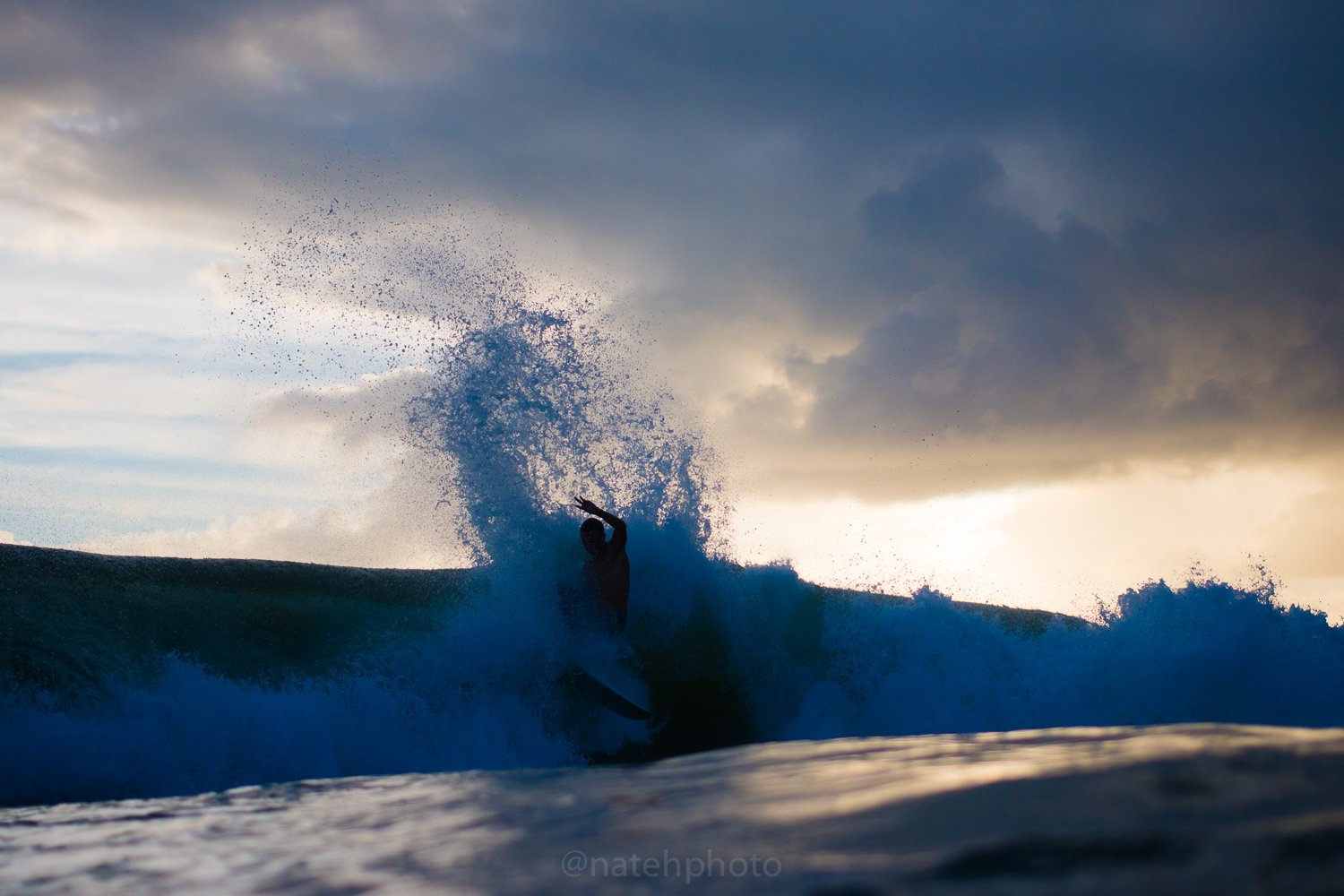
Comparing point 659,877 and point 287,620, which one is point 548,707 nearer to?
point 287,620

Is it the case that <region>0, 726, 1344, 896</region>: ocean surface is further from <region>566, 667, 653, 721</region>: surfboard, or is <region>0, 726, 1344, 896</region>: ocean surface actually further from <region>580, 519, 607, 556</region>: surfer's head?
<region>580, 519, 607, 556</region>: surfer's head

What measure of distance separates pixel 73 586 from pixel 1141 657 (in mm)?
11942

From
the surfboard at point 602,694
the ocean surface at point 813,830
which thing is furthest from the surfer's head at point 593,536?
the ocean surface at point 813,830

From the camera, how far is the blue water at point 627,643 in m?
7.70

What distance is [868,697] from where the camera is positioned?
29.5ft

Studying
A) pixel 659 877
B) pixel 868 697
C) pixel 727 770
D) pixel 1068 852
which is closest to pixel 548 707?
pixel 868 697

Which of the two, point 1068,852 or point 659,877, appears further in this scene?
point 659,877

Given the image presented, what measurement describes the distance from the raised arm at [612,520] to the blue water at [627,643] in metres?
1.00

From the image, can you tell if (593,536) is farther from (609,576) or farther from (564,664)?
(564,664)

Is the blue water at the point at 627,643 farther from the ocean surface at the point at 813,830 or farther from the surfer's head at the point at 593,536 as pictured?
the ocean surface at the point at 813,830

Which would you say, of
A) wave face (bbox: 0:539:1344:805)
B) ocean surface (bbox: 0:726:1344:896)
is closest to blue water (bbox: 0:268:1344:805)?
wave face (bbox: 0:539:1344:805)

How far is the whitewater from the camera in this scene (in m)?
1.64

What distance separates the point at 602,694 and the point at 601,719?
0.75 ft

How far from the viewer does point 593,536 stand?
26.4 ft
